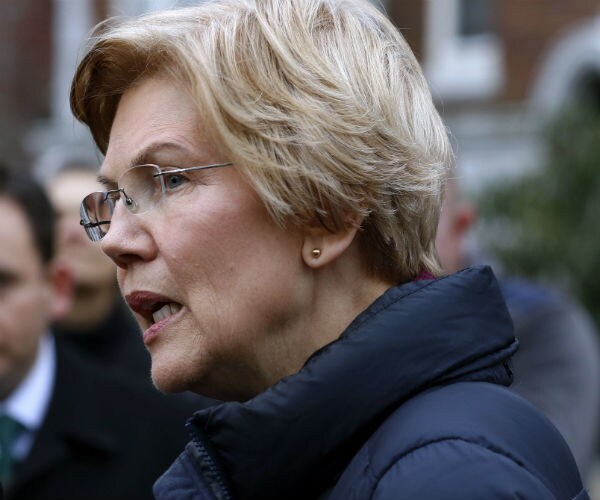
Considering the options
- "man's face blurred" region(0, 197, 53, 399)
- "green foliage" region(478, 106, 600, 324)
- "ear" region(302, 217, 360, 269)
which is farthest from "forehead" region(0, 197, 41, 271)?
"green foliage" region(478, 106, 600, 324)

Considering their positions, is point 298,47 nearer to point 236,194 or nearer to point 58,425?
point 236,194

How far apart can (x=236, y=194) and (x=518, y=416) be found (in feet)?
2.00

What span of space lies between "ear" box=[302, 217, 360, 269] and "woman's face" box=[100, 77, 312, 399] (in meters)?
0.02

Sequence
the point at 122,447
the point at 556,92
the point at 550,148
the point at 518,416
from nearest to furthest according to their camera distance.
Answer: the point at 518,416
the point at 122,447
the point at 550,148
the point at 556,92

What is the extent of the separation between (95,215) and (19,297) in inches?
65.6

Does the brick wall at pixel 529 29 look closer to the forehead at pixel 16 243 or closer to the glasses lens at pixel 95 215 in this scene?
the forehead at pixel 16 243

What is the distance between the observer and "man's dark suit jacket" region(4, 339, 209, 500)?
3.44 metres

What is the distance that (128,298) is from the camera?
216 centimetres

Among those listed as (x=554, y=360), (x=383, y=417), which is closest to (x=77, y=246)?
(x=554, y=360)

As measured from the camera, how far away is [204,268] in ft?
6.75

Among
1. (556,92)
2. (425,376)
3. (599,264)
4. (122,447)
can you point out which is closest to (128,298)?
(425,376)

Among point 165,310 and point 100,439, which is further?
point 100,439

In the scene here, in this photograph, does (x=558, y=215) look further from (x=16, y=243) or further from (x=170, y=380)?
(x=170, y=380)

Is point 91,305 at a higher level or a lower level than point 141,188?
lower
